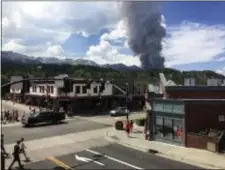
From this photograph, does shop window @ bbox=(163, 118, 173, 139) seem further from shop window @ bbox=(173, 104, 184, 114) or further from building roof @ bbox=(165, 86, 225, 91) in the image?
building roof @ bbox=(165, 86, 225, 91)

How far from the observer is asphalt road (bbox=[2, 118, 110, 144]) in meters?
38.8

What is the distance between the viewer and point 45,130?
4312 centimetres

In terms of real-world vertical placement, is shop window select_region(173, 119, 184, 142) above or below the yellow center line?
above

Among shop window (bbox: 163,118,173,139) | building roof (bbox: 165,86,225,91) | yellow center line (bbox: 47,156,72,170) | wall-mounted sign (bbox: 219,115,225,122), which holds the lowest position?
yellow center line (bbox: 47,156,72,170)

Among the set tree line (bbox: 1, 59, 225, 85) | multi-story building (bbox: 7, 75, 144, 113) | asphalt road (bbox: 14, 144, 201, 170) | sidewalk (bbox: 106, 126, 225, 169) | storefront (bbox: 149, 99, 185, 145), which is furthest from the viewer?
tree line (bbox: 1, 59, 225, 85)

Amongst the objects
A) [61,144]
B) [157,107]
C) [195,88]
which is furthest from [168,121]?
[61,144]

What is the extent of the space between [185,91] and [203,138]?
7925 millimetres

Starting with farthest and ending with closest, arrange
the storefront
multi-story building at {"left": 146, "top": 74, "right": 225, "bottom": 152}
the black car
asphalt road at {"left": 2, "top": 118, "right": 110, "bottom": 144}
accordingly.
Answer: the black car
asphalt road at {"left": 2, "top": 118, "right": 110, "bottom": 144}
the storefront
multi-story building at {"left": 146, "top": 74, "right": 225, "bottom": 152}

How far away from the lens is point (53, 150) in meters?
30.8

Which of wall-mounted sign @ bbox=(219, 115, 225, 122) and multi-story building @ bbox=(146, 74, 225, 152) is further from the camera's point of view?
wall-mounted sign @ bbox=(219, 115, 225, 122)

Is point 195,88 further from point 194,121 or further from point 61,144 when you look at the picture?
point 61,144

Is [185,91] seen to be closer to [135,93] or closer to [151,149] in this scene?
[151,149]

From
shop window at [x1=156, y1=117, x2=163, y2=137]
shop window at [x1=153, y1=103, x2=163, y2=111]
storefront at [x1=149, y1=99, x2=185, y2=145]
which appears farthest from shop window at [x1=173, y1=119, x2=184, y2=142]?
shop window at [x1=153, y1=103, x2=163, y2=111]

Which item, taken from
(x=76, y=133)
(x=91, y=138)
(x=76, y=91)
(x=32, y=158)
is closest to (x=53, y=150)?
(x=32, y=158)
